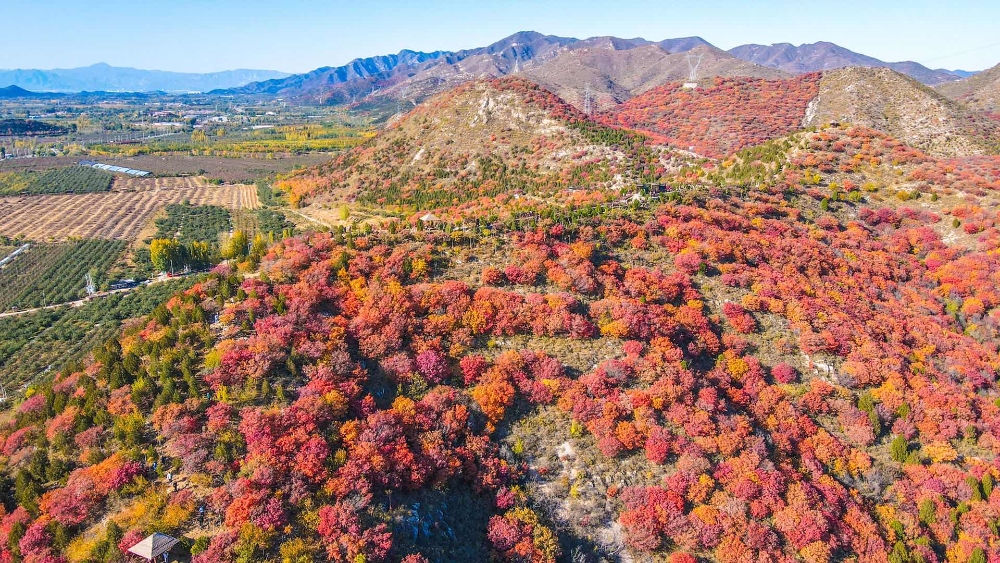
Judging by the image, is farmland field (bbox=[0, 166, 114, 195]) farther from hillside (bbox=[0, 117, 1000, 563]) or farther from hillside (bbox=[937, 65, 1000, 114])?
hillside (bbox=[937, 65, 1000, 114])

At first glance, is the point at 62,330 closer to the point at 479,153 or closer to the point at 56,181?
the point at 479,153

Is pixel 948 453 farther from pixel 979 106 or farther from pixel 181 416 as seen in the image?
pixel 979 106

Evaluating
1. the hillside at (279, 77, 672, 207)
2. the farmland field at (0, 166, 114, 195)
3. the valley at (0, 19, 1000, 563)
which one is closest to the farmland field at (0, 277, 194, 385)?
the valley at (0, 19, 1000, 563)

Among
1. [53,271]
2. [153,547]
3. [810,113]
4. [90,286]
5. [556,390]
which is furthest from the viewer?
[810,113]

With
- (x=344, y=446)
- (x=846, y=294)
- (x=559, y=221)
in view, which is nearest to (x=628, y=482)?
(x=344, y=446)

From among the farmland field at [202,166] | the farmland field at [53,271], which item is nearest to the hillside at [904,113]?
the farmland field at [53,271]

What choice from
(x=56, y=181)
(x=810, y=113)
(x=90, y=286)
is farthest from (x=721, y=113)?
(x=56, y=181)

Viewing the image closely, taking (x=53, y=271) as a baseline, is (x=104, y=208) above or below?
above
